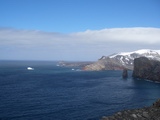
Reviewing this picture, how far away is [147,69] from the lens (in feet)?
445

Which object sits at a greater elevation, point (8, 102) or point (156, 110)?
point (156, 110)

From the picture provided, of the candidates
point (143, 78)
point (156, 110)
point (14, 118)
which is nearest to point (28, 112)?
point (14, 118)

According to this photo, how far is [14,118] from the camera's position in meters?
44.2

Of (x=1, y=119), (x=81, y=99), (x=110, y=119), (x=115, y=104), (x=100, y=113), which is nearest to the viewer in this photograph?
(x=110, y=119)

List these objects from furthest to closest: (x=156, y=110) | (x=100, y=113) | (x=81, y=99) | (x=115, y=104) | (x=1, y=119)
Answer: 1. (x=81, y=99)
2. (x=115, y=104)
3. (x=100, y=113)
4. (x=1, y=119)
5. (x=156, y=110)

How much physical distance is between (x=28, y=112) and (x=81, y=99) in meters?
20.4

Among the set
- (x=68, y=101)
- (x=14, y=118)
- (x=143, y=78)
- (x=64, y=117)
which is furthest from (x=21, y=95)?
(x=143, y=78)

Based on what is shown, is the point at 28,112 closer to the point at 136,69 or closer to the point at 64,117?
the point at 64,117

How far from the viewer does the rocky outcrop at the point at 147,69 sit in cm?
12645

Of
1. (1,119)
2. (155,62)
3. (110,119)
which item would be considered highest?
(155,62)

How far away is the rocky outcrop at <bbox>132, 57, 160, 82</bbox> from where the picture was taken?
126450mm

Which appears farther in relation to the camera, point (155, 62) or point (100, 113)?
point (155, 62)

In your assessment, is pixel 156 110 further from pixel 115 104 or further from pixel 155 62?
pixel 155 62

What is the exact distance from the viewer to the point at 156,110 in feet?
105
